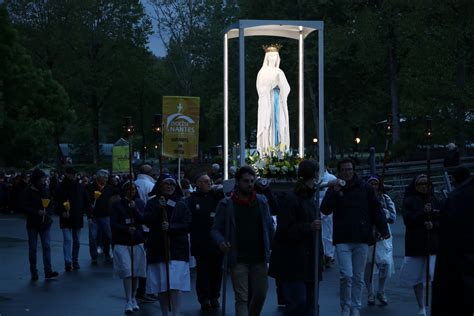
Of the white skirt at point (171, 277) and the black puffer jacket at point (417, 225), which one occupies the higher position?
the black puffer jacket at point (417, 225)

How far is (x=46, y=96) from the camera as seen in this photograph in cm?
5428

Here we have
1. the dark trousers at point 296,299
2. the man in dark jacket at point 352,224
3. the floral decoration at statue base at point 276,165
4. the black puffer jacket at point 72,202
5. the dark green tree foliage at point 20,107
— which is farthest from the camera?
the dark green tree foliage at point 20,107

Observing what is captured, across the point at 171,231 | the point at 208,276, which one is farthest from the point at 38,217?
the point at 171,231

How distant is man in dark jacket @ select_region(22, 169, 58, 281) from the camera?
16.0m

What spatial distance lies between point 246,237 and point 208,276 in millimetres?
3337

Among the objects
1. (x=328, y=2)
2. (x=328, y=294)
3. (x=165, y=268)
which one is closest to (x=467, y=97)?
(x=328, y=2)

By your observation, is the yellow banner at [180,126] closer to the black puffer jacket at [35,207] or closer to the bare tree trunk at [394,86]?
the black puffer jacket at [35,207]

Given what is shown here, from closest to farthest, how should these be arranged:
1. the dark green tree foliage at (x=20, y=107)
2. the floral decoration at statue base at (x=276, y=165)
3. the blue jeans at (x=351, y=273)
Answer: the blue jeans at (x=351, y=273)
the floral decoration at statue base at (x=276, y=165)
the dark green tree foliage at (x=20, y=107)

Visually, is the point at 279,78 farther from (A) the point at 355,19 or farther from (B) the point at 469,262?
(A) the point at 355,19

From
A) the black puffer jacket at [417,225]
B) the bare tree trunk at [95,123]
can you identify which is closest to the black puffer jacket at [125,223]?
the black puffer jacket at [417,225]

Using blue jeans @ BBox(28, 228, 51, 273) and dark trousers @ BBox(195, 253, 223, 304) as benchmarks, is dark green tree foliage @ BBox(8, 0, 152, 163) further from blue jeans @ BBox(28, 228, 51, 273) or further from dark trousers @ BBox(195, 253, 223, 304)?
dark trousers @ BBox(195, 253, 223, 304)

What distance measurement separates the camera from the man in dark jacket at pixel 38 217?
16016 millimetres

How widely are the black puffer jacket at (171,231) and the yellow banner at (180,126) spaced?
9186 millimetres

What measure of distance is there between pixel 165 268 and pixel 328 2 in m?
44.3
